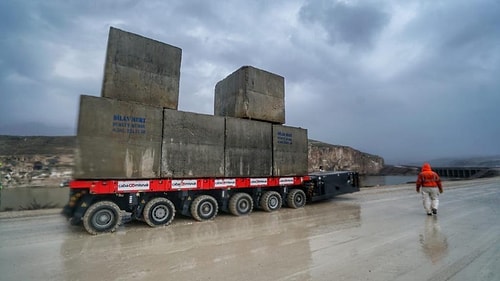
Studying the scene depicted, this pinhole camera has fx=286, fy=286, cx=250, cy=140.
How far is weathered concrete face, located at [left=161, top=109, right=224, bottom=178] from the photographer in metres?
8.54

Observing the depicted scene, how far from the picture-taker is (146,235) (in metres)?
7.04

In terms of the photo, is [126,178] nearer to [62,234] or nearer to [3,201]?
[62,234]

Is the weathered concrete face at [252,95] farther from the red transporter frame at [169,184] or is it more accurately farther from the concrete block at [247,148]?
the red transporter frame at [169,184]

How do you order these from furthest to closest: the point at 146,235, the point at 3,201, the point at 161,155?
1. the point at 3,201
2. the point at 161,155
3. the point at 146,235

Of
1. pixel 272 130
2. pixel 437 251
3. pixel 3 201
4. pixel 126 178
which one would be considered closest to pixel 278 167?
pixel 272 130

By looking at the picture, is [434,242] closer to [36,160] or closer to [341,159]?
[36,160]

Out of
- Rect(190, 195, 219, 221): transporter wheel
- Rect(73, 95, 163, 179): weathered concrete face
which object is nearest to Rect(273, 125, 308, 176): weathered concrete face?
Rect(190, 195, 219, 221): transporter wheel

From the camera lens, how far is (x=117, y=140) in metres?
7.65

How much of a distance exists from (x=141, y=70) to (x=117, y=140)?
236 cm

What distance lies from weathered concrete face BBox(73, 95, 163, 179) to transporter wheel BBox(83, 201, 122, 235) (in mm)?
746

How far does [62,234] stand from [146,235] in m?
2.08

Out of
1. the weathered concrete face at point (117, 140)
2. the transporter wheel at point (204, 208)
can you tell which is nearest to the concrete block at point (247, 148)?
the transporter wheel at point (204, 208)

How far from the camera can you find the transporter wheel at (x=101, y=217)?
7086 millimetres

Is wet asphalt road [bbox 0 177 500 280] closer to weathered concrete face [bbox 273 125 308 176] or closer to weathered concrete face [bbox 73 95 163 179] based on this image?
weathered concrete face [bbox 73 95 163 179]
